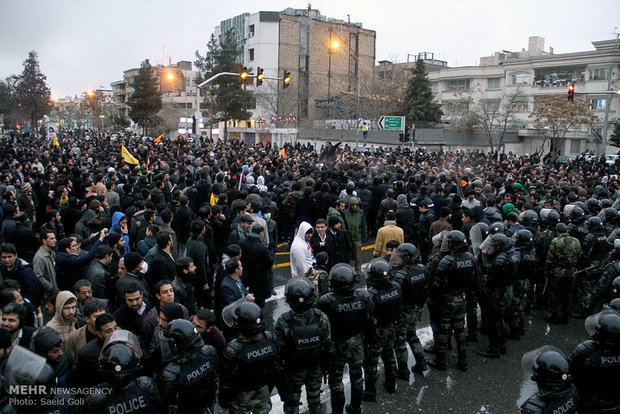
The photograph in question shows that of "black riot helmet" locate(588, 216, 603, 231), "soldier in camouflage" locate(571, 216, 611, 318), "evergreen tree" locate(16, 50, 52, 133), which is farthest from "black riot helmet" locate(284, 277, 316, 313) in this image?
"evergreen tree" locate(16, 50, 52, 133)

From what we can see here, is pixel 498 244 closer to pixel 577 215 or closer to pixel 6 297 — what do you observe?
pixel 577 215

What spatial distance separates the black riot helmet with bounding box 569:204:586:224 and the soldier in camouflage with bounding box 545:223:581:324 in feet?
2.18

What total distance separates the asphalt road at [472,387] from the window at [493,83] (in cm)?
4670

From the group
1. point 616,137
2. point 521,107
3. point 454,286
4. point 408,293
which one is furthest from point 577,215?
point 521,107

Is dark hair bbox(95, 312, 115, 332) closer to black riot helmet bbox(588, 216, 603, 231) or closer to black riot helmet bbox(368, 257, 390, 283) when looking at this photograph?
black riot helmet bbox(368, 257, 390, 283)

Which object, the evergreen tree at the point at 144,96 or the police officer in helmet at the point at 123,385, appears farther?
the evergreen tree at the point at 144,96

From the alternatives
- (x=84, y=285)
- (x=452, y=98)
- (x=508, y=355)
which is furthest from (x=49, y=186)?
(x=452, y=98)

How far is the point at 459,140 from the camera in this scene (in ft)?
121

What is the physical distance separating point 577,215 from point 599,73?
41335mm

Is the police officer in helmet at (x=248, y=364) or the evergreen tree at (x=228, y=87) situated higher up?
the evergreen tree at (x=228, y=87)

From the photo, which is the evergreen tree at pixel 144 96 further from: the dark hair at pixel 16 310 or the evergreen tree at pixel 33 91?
the dark hair at pixel 16 310

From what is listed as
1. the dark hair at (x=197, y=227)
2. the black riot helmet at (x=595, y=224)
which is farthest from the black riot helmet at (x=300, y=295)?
the black riot helmet at (x=595, y=224)

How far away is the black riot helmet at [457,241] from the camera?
605cm

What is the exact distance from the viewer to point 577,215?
8.30 meters
